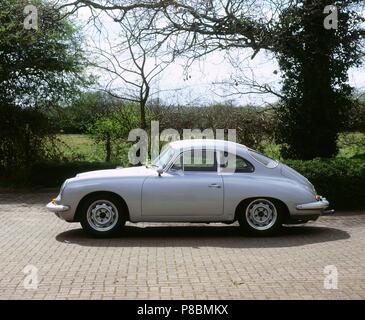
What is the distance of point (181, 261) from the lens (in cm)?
802

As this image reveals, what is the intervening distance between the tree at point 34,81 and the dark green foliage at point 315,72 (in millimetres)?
6324

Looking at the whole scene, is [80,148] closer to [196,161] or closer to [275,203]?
[196,161]

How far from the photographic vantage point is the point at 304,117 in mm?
16703

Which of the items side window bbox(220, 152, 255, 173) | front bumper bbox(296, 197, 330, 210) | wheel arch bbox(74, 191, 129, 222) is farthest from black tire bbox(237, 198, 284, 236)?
wheel arch bbox(74, 191, 129, 222)

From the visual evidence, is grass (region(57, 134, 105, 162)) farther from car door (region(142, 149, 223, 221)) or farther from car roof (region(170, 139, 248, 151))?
car door (region(142, 149, 223, 221))

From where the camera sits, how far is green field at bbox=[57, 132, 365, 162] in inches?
701

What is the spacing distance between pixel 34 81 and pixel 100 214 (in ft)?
29.8

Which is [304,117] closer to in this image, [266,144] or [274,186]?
[266,144]

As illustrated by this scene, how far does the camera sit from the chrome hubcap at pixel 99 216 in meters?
9.75

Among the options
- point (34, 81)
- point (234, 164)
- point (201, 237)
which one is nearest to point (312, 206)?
point (234, 164)

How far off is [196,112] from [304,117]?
10.5 ft

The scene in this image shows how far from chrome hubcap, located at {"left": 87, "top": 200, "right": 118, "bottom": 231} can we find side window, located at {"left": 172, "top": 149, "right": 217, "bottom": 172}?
1266mm

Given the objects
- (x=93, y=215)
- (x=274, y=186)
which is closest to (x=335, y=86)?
(x=274, y=186)
